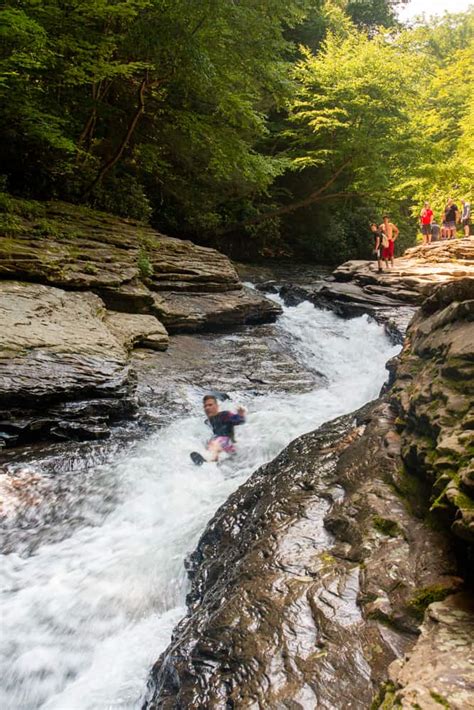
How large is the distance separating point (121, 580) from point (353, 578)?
87.4 inches

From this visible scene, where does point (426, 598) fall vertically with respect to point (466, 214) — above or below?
below

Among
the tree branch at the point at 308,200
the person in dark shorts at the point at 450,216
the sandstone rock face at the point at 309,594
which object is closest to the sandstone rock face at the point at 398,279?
the person in dark shorts at the point at 450,216

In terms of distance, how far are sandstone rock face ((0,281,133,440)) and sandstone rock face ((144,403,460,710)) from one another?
281 centimetres

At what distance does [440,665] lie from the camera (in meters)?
1.77

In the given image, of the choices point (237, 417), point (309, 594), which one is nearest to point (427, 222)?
point (237, 417)

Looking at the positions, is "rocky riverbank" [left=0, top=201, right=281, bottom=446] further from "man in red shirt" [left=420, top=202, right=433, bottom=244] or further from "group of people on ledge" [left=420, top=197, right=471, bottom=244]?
"man in red shirt" [left=420, top=202, right=433, bottom=244]

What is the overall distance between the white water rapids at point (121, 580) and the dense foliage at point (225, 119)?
6712mm

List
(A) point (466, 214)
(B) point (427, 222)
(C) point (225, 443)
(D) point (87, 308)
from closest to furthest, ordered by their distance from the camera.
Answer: (C) point (225, 443) < (D) point (87, 308) < (A) point (466, 214) < (B) point (427, 222)

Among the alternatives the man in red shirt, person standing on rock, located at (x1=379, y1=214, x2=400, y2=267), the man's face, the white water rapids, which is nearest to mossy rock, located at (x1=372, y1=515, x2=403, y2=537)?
the white water rapids

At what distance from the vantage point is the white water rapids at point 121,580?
314cm

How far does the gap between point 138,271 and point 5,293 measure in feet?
10.9

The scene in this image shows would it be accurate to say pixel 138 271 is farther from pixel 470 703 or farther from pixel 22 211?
pixel 470 703

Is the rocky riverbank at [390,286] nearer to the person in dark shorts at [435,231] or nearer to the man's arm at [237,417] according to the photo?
the person in dark shorts at [435,231]

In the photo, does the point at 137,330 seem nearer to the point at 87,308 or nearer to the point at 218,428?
the point at 87,308
